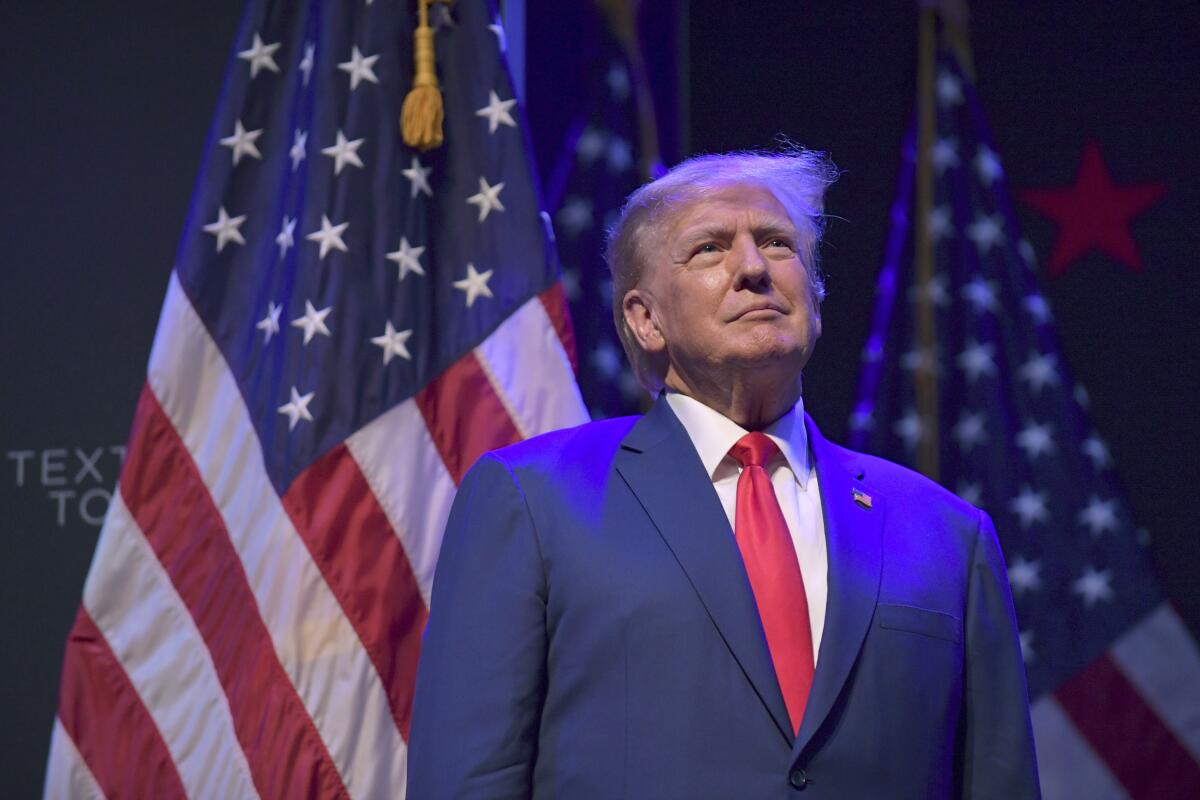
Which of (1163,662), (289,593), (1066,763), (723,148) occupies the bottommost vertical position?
(1066,763)

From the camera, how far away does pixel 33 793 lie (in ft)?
7.92

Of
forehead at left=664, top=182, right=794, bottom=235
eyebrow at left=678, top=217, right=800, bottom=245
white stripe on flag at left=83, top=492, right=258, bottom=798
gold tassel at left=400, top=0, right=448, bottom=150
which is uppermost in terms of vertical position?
gold tassel at left=400, top=0, right=448, bottom=150

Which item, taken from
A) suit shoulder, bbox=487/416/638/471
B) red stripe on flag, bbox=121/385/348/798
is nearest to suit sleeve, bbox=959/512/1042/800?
suit shoulder, bbox=487/416/638/471

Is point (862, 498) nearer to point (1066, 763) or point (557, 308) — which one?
point (557, 308)

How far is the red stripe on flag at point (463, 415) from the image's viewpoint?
2062 mm

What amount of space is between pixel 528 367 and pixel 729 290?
639 millimetres

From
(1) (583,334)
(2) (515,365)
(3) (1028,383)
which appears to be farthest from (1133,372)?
(2) (515,365)

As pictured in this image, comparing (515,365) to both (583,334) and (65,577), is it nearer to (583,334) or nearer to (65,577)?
(583,334)

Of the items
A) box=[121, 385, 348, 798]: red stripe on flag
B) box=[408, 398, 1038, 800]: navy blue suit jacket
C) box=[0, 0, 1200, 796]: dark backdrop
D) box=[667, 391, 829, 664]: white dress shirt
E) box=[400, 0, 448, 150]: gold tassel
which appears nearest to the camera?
box=[408, 398, 1038, 800]: navy blue suit jacket

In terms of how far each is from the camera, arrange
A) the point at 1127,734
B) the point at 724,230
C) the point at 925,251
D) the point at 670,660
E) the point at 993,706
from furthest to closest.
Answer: the point at 925,251 → the point at 1127,734 → the point at 724,230 → the point at 993,706 → the point at 670,660

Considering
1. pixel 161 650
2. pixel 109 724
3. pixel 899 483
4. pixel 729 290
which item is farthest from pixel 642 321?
pixel 109 724

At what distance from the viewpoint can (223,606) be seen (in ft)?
6.59

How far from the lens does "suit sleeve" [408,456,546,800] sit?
1.30 metres

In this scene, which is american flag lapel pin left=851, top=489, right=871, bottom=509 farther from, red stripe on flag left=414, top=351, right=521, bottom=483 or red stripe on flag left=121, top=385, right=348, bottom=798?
red stripe on flag left=121, top=385, right=348, bottom=798
